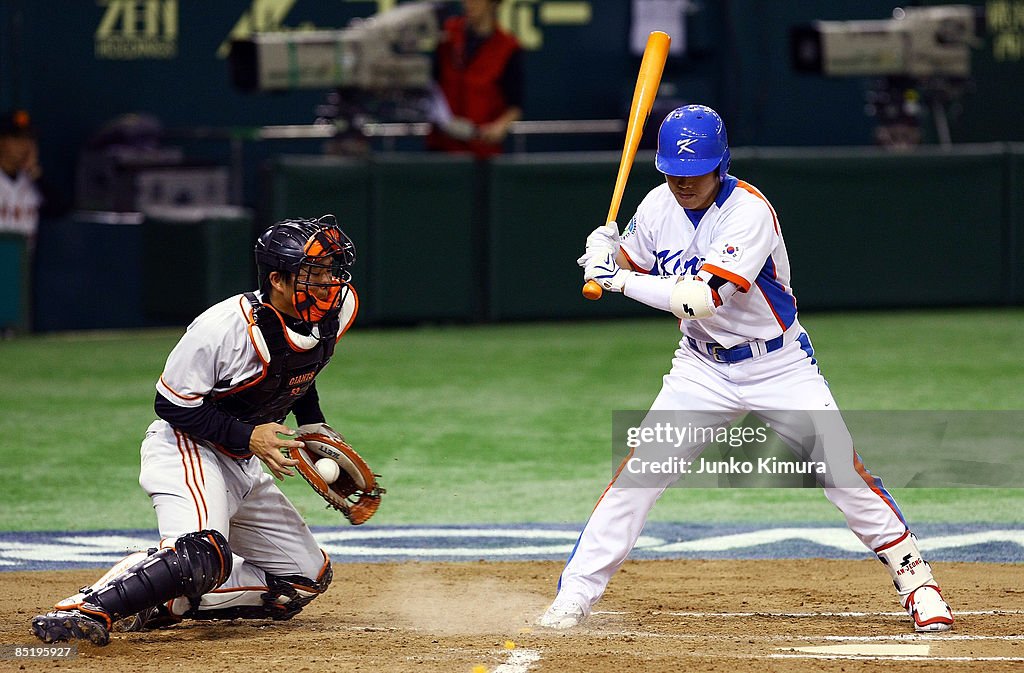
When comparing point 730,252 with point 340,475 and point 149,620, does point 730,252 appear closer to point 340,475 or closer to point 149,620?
point 340,475

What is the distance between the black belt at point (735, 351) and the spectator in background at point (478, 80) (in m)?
7.59

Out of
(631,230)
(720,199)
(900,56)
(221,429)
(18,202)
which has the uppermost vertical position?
(900,56)

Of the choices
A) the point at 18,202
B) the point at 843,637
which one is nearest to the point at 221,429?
the point at 843,637

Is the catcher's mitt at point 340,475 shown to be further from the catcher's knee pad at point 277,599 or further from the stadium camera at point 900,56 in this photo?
the stadium camera at point 900,56

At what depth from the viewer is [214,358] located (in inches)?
199

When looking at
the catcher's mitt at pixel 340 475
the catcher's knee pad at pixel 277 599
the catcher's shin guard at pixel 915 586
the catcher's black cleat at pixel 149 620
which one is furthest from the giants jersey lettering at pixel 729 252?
the catcher's black cleat at pixel 149 620

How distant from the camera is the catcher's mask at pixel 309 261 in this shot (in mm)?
5082

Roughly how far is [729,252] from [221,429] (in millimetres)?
1629

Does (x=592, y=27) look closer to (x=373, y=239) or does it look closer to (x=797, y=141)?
(x=797, y=141)

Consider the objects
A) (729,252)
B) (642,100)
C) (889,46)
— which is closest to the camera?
(729,252)

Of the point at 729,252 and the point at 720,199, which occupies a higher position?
the point at 720,199

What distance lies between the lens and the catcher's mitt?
205 inches

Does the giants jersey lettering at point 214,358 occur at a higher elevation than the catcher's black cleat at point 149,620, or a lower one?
higher

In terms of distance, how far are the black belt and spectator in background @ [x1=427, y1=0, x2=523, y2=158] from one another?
7.59m
